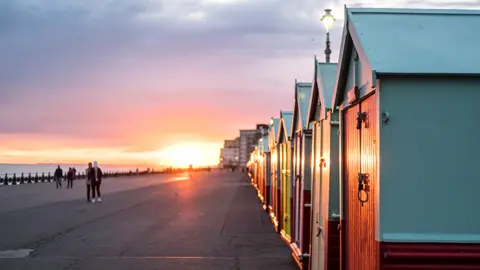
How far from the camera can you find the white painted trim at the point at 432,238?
490 centimetres

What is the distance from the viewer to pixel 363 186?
225 inches

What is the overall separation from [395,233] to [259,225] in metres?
13.6

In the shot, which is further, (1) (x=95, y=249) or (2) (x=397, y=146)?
(1) (x=95, y=249)

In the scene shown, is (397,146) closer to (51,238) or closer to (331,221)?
(331,221)

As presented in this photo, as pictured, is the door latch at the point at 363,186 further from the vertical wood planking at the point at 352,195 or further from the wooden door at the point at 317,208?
the wooden door at the point at 317,208

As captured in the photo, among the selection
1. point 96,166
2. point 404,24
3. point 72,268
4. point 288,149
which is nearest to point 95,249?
point 72,268

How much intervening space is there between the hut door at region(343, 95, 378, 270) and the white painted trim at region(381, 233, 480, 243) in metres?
0.25

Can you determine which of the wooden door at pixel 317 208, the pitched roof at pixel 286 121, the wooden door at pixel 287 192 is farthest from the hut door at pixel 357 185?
the pitched roof at pixel 286 121

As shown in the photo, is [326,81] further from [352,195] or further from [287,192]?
[287,192]

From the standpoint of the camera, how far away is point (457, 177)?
16.3 ft

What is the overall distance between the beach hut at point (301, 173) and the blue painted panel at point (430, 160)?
192 inches

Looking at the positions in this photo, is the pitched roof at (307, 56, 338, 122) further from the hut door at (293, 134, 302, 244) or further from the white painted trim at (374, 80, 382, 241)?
the white painted trim at (374, 80, 382, 241)

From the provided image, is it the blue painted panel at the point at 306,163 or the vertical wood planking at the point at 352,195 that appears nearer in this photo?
Result: the vertical wood planking at the point at 352,195

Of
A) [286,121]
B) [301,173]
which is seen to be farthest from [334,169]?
[286,121]
